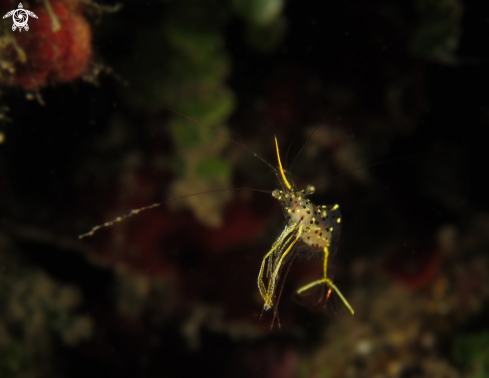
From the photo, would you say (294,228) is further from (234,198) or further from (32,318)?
(32,318)

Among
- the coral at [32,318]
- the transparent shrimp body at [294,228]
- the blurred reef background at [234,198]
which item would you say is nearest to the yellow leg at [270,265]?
the transparent shrimp body at [294,228]

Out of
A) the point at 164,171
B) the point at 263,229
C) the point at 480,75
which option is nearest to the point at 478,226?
the point at 480,75

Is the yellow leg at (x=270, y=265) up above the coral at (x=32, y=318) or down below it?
below

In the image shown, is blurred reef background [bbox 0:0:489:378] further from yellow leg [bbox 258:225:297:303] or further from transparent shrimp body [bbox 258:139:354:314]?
yellow leg [bbox 258:225:297:303]

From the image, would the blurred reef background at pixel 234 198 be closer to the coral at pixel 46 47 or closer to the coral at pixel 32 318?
the coral at pixel 32 318

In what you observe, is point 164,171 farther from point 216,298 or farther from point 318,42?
point 318,42
